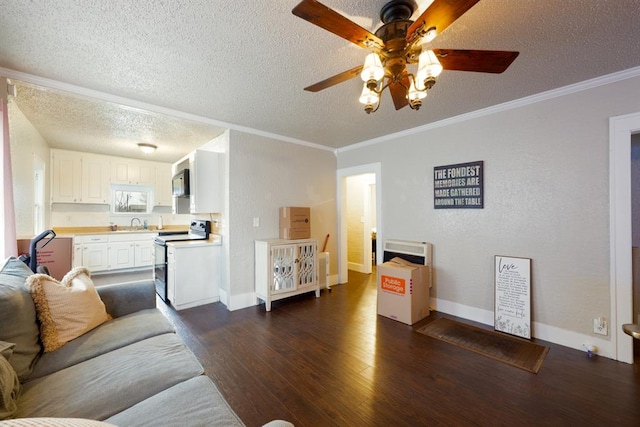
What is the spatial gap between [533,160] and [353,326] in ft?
8.42

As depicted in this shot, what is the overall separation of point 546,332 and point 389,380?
181 centimetres

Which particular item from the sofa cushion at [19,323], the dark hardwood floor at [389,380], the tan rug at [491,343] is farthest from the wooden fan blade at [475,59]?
the sofa cushion at [19,323]

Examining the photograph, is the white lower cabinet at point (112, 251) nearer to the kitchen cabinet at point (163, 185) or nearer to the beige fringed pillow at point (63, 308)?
the kitchen cabinet at point (163, 185)

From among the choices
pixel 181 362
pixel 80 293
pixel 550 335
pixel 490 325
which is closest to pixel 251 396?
pixel 181 362

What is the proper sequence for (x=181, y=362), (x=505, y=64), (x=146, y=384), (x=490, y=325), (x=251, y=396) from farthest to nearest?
1. (x=490, y=325)
2. (x=251, y=396)
3. (x=505, y=64)
4. (x=181, y=362)
5. (x=146, y=384)

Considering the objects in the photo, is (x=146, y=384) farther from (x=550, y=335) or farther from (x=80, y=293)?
(x=550, y=335)

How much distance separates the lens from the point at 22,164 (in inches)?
110

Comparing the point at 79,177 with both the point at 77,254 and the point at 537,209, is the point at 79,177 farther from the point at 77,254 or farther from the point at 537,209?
the point at 537,209

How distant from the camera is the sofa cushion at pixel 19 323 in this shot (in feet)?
4.06

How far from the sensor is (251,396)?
1758mm

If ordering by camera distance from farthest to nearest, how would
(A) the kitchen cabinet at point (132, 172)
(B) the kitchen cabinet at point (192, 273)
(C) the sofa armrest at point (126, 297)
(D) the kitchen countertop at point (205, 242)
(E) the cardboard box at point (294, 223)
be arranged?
(A) the kitchen cabinet at point (132, 172) < (E) the cardboard box at point (294, 223) < (D) the kitchen countertop at point (205, 242) < (B) the kitchen cabinet at point (192, 273) < (C) the sofa armrest at point (126, 297)

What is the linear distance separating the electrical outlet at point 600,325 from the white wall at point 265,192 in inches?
125

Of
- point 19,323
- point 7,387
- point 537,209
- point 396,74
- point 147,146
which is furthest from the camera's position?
point 147,146

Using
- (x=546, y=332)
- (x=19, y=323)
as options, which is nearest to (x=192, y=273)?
(x=19, y=323)
